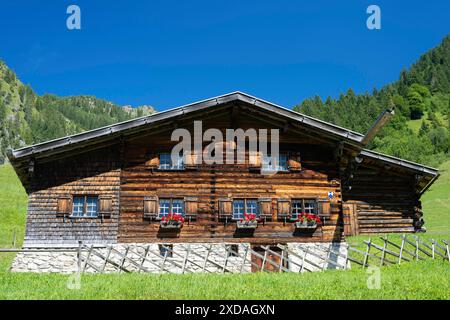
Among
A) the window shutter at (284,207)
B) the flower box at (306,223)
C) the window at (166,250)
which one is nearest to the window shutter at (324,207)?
the flower box at (306,223)

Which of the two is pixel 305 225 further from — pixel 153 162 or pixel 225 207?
pixel 153 162

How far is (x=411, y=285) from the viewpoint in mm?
11711

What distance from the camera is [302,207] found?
20.9 m

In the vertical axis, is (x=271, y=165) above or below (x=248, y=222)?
above

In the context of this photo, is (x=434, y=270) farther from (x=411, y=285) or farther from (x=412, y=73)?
(x=412, y=73)

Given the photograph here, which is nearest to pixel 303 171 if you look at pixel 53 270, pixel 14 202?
pixel 53 270

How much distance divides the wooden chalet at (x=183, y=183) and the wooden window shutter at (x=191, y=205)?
0.14 feet

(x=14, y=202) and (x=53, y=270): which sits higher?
(x=14, y=202)

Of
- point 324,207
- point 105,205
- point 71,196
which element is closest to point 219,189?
point 324,207

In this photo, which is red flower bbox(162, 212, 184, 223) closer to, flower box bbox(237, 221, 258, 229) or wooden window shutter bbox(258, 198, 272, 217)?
flower box bbox(237, 221, 258, 229)

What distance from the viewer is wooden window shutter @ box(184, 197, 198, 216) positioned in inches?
798

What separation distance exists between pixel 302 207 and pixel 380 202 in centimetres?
766

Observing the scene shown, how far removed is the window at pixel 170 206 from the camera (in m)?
20.4
